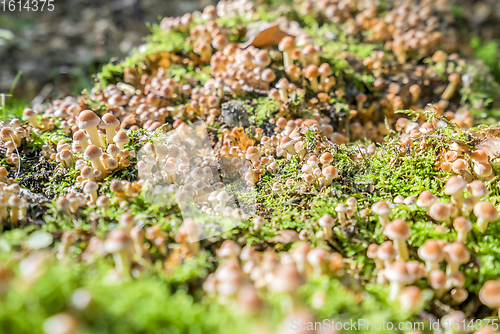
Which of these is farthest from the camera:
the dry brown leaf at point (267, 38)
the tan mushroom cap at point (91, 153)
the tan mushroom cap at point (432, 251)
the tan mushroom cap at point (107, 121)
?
the dry brown leaf at point (267, 38)

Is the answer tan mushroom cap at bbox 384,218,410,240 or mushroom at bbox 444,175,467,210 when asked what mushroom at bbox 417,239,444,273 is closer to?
tan mushroom cap at bbox 384,218,410,240

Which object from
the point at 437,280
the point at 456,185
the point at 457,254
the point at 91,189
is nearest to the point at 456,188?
the point at 456,185

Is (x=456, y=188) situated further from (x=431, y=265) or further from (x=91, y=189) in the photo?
(x=91, y=189)

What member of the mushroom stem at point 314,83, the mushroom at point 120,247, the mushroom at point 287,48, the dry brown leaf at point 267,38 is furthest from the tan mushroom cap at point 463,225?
the dry brown leaf at point 267,38

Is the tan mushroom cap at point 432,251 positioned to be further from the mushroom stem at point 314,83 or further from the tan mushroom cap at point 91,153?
the mushroom stem at point 314,83

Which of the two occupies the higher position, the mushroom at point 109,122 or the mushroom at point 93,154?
the mushroom at point 109,122

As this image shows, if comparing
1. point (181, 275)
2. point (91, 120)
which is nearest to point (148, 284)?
point (181, 275)
